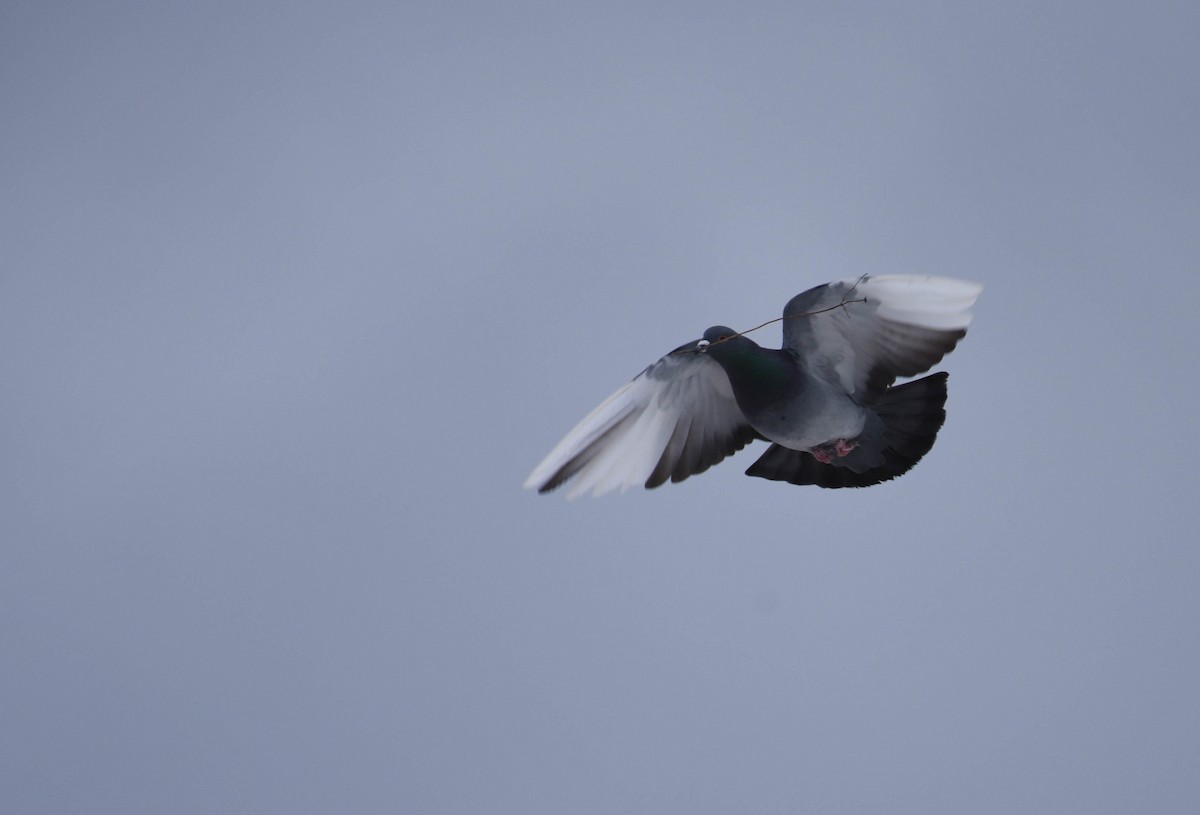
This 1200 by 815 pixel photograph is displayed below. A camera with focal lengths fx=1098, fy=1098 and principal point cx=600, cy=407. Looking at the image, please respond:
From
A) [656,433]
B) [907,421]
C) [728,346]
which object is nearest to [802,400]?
[728,346]

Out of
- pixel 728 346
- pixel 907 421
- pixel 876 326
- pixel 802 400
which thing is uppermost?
pixel 728 346

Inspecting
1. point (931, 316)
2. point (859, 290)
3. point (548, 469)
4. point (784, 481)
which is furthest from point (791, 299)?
point (548, 469)

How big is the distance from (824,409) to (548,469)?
1.46 metres

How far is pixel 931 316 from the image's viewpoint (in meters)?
5.50

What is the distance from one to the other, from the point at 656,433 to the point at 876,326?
134 cm

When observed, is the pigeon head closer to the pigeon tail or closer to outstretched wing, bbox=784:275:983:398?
outstretched wing, bbox=784:275:983:398

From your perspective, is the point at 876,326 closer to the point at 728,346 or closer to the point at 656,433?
the point at 728,346

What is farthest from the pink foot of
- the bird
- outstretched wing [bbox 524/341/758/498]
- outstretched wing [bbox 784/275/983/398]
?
A: outstretched wing [bbox 524/341/758/498]

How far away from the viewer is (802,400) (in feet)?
18.5

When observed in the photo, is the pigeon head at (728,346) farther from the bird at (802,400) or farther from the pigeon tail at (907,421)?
the pigeon tail at (907,421)

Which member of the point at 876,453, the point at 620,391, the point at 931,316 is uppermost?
the point at 620,391

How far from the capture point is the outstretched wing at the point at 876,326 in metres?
5.41

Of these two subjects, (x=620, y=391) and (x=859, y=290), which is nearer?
(x=859, y=290)

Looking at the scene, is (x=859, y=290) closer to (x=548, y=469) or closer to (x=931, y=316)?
(x=931, y=316)
